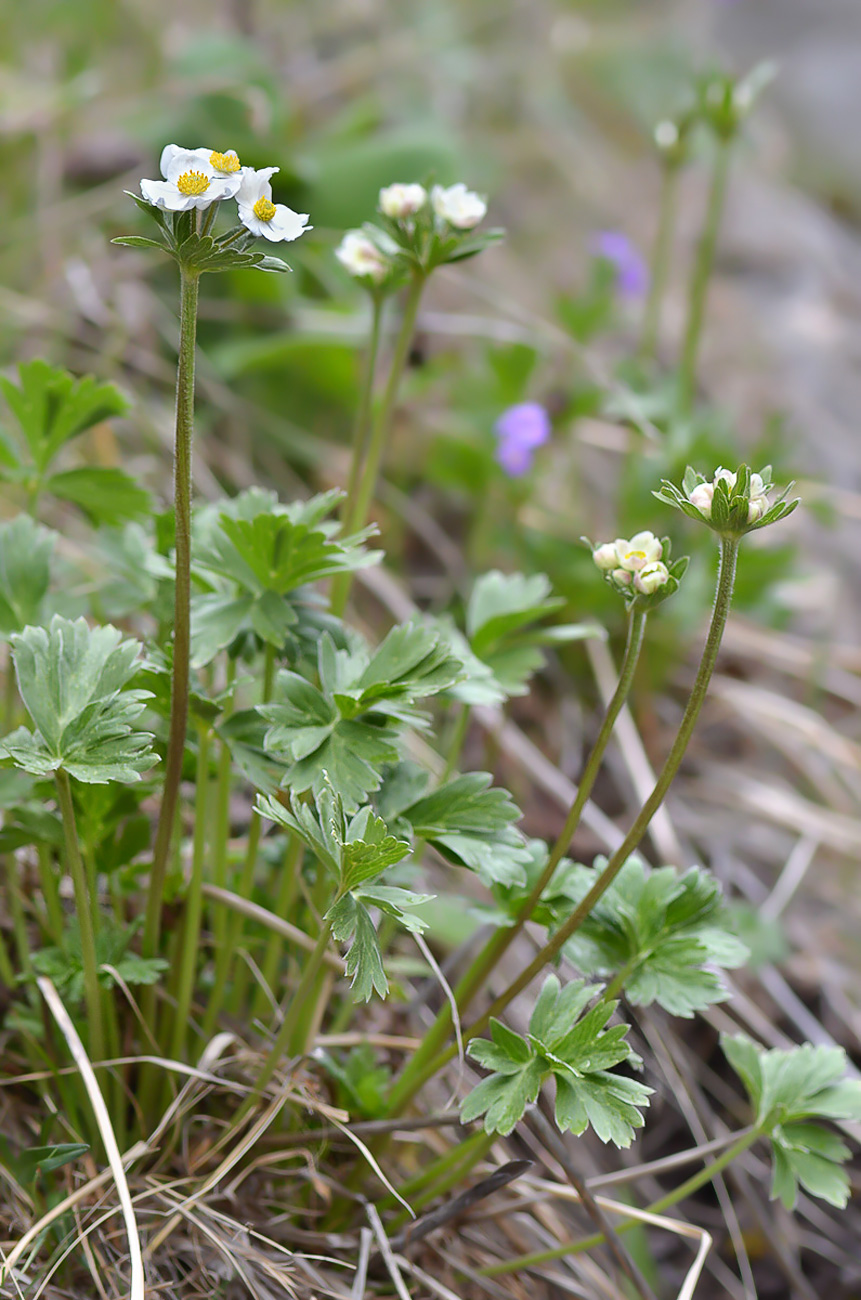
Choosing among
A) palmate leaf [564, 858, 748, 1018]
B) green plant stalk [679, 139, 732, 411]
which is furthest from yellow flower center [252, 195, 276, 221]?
green plant stalk [679, 139, 732, 411]

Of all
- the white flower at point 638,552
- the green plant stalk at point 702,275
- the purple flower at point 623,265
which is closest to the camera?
the white flower at point 638,552

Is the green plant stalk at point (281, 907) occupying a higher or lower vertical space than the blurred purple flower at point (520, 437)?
lower

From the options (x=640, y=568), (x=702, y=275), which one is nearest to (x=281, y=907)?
(x=640, y=568)

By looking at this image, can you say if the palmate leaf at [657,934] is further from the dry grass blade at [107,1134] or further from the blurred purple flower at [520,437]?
the blurred purple flower at [520,437]

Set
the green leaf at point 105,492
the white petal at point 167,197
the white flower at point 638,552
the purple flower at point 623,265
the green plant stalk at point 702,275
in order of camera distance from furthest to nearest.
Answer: the purple flower at point 623,265, the green plant stalk at point 702,275, the green leaf at point 105,492, the white flower at point 638,552, the white petal at point 167,197

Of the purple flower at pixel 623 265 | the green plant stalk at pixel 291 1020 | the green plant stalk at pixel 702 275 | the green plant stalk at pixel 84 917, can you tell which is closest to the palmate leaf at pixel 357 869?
the green plant stalk at pixel 291 1020

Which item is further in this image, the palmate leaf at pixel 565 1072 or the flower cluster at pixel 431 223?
the flower cluster at pixel 431 223

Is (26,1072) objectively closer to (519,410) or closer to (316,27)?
(519,410)
